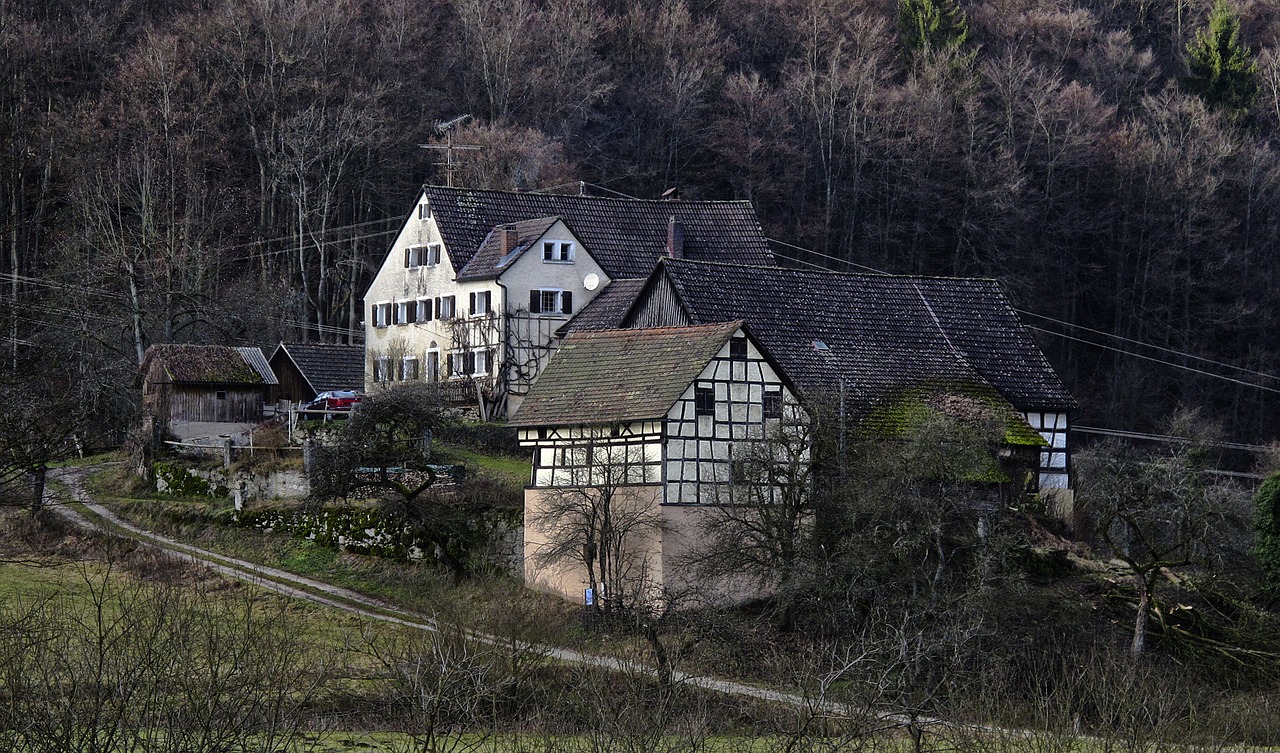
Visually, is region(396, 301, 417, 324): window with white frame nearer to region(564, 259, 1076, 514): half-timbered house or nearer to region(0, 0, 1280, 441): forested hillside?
region(0, 0, 1280, 441): forested hillside

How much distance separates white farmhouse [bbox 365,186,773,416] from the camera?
178ft

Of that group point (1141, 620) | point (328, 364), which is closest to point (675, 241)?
point (328, 364)

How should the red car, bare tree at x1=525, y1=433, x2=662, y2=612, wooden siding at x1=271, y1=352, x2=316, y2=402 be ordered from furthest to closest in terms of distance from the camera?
wooden siding at x1=271, y1=352, x2=316, y2=402 → the red car → bare tree at x1=525, y1=433, x2=662, y2=612

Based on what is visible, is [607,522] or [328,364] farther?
[328,364]

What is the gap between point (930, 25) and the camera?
77.2 meters

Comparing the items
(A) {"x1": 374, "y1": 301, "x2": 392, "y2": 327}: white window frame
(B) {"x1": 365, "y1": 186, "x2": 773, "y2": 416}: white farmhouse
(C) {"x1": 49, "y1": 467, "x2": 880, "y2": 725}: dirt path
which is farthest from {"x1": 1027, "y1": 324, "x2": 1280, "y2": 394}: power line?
(C) {"x1": 49, "y1": 467, "x2": 880, "y2": 725}: dirt path

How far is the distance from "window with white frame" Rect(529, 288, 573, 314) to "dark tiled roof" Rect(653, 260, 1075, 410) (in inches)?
354

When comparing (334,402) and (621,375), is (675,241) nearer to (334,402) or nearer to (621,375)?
(334,402)

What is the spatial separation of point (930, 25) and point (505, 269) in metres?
29.7

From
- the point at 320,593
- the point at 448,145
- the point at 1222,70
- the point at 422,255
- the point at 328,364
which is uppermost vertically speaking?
the point at 1222,70

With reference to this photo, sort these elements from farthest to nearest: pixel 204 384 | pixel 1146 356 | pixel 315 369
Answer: pixel 1146 356, pixel 315 369, pixel 204 384

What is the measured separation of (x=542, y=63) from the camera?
71.2 m

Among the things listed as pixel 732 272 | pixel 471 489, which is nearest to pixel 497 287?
pixel 732 272

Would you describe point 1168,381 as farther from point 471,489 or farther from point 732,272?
point 471,489
